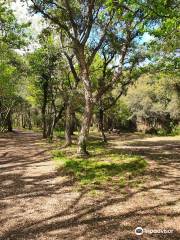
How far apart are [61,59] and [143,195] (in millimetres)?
24691

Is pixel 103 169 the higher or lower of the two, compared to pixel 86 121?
lower

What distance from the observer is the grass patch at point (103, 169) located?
14.2 m

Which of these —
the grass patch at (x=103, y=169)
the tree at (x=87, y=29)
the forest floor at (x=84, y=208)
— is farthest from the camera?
the tree at (x=87, y=29)

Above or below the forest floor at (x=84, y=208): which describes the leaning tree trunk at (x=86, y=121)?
above

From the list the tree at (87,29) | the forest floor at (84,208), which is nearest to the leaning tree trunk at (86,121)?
the tree at (87,29)

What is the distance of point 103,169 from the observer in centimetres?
1638

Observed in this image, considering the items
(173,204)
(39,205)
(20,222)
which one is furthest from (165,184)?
(20,222)

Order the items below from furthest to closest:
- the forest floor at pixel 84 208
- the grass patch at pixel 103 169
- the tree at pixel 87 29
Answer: the tree at pixel 87 29 < the grass patch at pixel 103 169 < the forest floor at pixel 84 208

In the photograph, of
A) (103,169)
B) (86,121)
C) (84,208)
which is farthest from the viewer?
(86,121)

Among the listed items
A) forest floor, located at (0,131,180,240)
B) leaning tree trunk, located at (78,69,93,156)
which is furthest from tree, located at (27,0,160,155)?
forest floor, located at (0,131,180,240)

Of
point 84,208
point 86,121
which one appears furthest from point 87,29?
point 84,208

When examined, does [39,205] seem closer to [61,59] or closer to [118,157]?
[118,157]

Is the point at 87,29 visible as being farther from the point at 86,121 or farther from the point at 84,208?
the point at 84,208

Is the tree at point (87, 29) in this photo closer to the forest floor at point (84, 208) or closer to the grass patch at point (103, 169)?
the grass patch at point (103, 169)
